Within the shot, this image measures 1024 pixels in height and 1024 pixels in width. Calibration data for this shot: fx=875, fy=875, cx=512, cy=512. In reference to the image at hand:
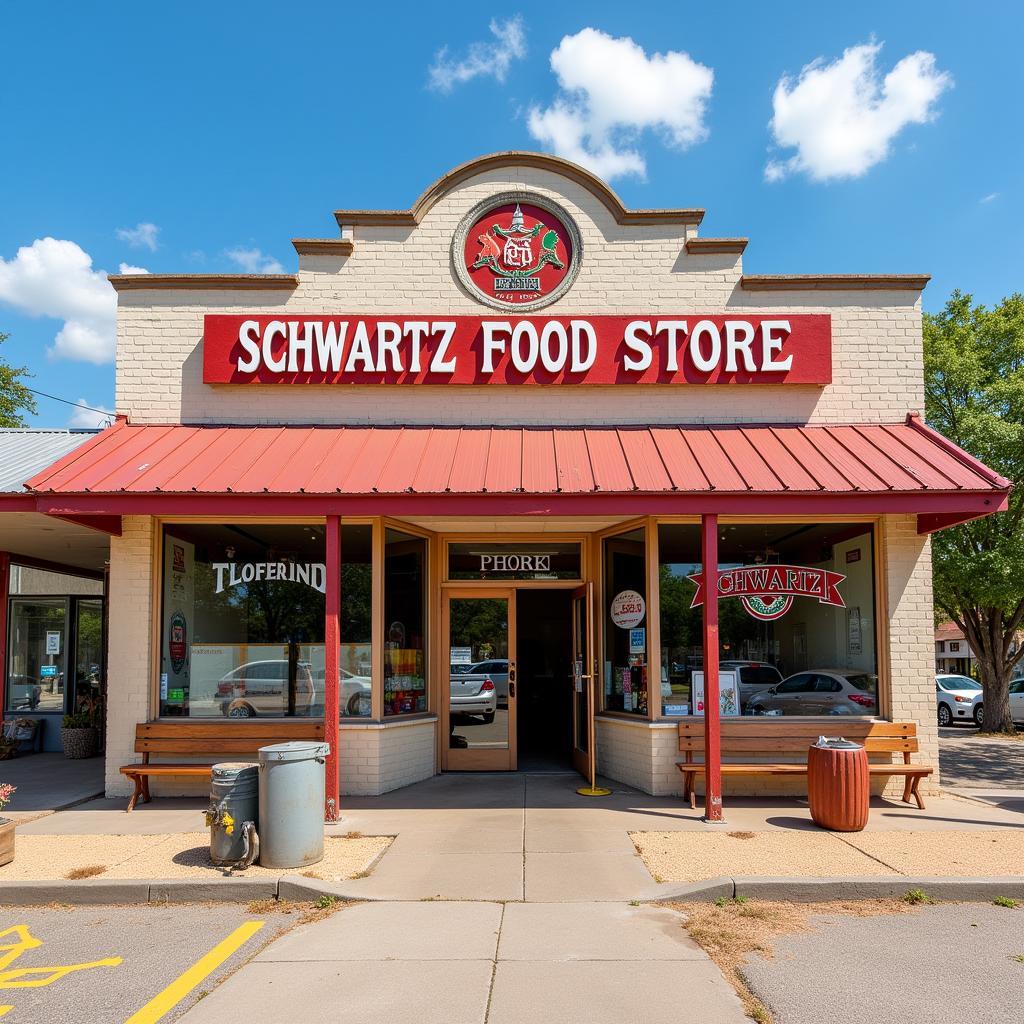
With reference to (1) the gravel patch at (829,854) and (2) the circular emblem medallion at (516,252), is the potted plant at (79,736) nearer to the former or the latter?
(2) the circular emblem medallion at (516,252)

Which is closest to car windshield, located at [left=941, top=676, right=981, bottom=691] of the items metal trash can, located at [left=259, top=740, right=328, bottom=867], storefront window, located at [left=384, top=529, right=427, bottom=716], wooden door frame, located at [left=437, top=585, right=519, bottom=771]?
wooden door frame, located at [left=437, top=585, right=519, bottom=771]

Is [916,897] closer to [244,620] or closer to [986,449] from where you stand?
[244,620]

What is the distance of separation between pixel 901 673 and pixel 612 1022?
7097mm

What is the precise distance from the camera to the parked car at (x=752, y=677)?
10555 millimetres

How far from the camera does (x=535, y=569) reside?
12094mm

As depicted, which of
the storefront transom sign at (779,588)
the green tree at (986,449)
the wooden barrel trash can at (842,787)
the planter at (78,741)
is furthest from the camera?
the green tree at (986,449)

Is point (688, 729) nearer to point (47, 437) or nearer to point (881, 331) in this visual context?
point (881, 331)

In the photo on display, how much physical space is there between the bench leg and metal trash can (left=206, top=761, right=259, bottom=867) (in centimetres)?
272

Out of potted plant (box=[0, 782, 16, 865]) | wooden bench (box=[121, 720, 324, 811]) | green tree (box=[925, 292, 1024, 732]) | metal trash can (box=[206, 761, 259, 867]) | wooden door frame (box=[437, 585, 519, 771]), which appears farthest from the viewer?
green tree (box=[925, 292, 1024, 732])

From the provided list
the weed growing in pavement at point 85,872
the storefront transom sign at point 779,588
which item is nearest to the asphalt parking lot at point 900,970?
the storefront transom sign at point 779,588

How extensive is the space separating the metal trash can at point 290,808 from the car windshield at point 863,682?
21.6 ft

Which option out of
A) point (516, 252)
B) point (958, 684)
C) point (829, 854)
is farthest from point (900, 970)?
point (958, 684)

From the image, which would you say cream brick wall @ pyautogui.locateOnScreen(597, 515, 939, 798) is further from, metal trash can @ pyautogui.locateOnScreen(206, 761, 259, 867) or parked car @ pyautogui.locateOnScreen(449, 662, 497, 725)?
metal trash can @ pyautogui.locateOnScreen(206, 761, 259, 867)

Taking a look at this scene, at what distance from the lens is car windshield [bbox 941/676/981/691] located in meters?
24.3
